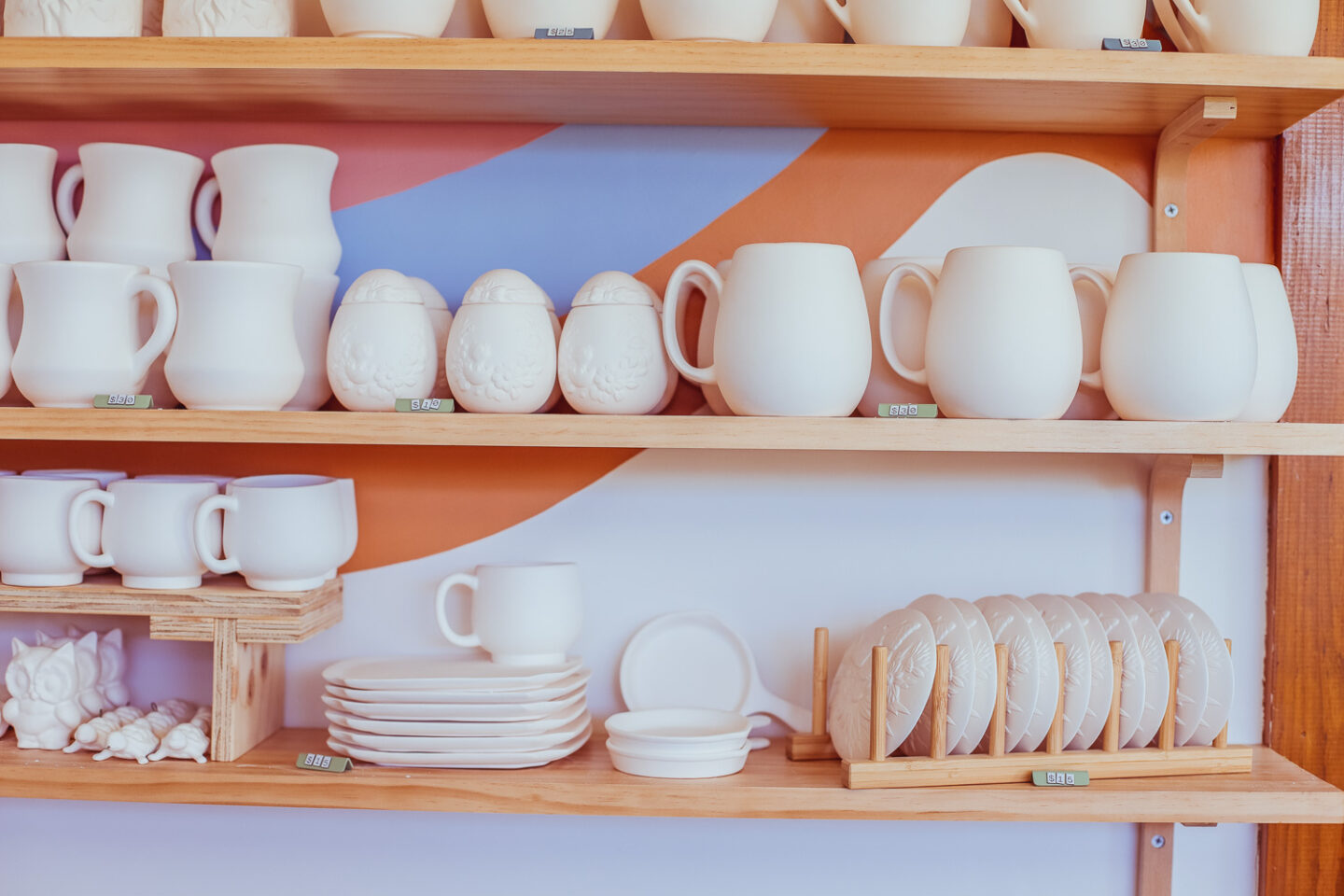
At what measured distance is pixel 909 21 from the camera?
3.54ft

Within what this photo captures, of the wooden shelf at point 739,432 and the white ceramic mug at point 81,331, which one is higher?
the white ceramic mug at point 81,331

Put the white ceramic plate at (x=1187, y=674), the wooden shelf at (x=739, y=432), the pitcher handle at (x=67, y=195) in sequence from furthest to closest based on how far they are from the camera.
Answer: the pitcher handle at (x=67, y=195), the white ceramic plate at (x=1187, y=674), the wooden shelf at (x=739, y=432)

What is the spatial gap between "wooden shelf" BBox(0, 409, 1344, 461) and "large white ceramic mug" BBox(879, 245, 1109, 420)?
0.10 feet

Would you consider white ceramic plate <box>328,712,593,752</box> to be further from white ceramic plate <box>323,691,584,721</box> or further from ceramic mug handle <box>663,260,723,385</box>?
ceramic mug handle <box>663,260,723,385</box>

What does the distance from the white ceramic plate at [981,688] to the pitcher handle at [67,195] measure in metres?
1.08

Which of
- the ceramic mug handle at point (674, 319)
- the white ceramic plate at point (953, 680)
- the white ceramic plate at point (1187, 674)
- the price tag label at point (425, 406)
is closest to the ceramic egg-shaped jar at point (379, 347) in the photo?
the price tag label at point (425, 406)

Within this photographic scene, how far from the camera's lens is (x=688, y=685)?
130 centimetres

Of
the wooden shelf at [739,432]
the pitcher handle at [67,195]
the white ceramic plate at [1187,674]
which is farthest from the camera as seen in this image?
the pitcher handle at [67,195]

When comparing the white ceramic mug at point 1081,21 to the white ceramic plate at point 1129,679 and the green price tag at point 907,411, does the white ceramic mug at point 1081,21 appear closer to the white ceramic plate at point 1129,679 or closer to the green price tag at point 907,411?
the green price tag at point 907,411

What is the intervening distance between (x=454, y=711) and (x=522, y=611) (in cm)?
12

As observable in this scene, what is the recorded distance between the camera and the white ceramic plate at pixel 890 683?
108cm

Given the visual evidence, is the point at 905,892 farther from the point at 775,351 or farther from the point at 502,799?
the point at 775,351

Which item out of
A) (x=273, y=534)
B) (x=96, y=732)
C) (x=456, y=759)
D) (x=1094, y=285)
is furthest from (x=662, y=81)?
(x=96, y=732)

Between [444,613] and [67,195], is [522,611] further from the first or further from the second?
[67,195]
